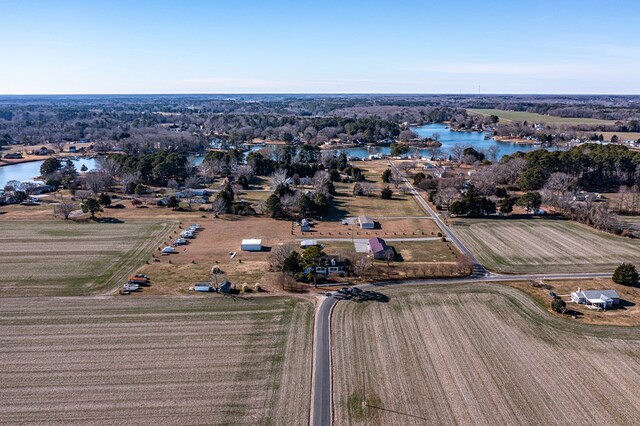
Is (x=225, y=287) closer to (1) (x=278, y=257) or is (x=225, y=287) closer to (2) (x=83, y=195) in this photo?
(1) (x=278, y=257)

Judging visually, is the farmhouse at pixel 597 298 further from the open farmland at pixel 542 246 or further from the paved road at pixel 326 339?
the open farmland at pixel 542 246

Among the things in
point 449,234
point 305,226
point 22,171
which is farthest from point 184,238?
point 22,171

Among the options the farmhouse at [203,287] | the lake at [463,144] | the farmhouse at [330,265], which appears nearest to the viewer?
the farmhouse at [203,287]

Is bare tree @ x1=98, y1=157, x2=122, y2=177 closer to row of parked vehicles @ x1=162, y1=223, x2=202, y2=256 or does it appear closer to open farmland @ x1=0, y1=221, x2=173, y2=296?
open farmland @ x1=0, y1=221, x2=173, y2=296

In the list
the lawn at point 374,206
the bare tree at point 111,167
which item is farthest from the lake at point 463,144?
the bare tree at point 111,167

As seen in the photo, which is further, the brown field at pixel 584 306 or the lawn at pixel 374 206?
the lawn at pixel 374 206

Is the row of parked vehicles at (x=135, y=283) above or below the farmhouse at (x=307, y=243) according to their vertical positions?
below

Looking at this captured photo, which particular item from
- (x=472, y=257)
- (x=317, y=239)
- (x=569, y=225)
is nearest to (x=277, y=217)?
(x=317, y=239)
